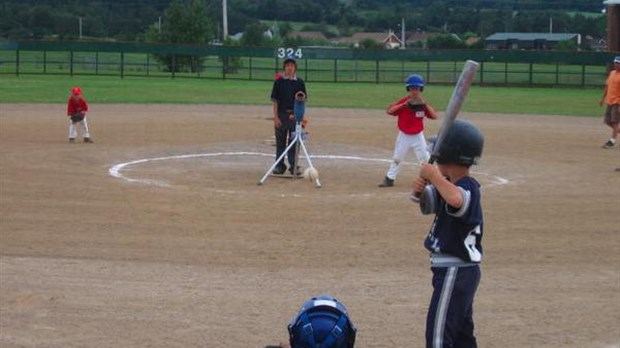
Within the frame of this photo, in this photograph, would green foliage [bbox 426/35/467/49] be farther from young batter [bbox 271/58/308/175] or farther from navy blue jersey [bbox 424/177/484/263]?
navy blue jersey [bbox 424/177/484/263]

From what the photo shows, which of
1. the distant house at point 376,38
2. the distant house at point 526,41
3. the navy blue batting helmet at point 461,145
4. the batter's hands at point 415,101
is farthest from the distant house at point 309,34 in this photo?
the navy blue batting helmet at point 461,145

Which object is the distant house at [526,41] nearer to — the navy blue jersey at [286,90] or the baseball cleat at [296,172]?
the baseball cleat at [296,172]

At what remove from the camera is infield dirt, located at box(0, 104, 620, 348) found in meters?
9.73

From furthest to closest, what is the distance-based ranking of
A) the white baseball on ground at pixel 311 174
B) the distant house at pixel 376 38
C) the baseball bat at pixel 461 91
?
1. the distant house at pixel 376 38
2. the white baseball on ground at pixel 311 174
3. the baseball bat at pixel 461 91

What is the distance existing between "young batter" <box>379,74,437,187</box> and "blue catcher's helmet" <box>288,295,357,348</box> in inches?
551

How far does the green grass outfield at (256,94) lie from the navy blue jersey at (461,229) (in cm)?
3287

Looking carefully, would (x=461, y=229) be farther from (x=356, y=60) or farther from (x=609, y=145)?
(x=356, y=60)

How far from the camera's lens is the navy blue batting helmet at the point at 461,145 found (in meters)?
5.76

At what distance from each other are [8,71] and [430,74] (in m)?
24.0

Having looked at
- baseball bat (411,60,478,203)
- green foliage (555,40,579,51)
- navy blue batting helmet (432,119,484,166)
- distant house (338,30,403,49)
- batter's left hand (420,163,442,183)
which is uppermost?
distant house (338,30,403,49)

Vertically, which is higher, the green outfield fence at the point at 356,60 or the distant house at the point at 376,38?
the distant house at the point at 376,38

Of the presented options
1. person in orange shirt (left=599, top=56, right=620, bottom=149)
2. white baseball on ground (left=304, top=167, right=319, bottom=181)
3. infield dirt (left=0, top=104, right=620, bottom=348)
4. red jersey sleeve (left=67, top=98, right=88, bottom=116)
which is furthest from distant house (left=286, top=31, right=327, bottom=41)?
white baseball on ground (left=304, top=167, right=319, bottom=181)

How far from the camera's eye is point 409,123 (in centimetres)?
1806

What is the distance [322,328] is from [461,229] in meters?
2.38
